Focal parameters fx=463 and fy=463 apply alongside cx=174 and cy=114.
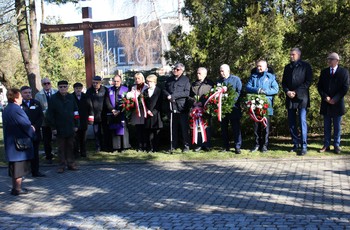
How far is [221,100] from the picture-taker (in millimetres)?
10078

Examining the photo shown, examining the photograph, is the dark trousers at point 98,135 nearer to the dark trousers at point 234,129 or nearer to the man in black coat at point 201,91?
the man in black coat at point 201,91

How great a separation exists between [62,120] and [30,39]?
6305mm

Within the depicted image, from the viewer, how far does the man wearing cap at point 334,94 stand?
9.52 m

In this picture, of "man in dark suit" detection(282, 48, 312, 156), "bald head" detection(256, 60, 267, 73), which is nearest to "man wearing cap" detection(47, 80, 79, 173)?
"bald head" detection(256, 60, 267, 73)

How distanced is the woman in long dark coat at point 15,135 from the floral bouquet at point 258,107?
465 cm

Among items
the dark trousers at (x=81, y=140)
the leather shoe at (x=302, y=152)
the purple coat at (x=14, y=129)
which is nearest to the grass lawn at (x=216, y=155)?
the leather shoe at (x=302, y=152)

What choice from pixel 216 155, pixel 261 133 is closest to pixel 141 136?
pixel 216 155

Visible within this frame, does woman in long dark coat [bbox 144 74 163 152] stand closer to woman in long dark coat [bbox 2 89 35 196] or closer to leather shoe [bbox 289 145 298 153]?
leather shoe [bbox 289 145 298 153]

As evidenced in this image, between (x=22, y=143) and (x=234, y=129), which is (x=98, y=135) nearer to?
(x=234, y=129)

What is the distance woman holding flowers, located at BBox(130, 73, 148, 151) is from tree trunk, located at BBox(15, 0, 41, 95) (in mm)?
Result: 4551

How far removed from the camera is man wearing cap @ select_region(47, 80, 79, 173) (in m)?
9.27

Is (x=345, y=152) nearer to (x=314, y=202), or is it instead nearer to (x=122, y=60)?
(x=314, y=202)

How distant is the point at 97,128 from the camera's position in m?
11.7

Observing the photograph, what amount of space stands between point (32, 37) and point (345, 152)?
9.75m
